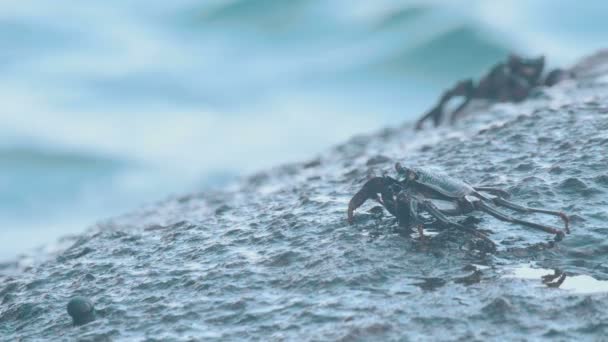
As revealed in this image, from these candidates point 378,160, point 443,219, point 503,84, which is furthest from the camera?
point 503,84

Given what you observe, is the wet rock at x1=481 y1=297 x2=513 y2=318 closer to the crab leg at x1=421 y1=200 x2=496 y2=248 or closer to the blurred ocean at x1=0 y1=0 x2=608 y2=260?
the crab leg at x1=421 y1=200 x2=496 y2=248

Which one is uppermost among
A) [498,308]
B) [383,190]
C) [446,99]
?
[446,99]

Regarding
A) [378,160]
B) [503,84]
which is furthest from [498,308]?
[503,84]

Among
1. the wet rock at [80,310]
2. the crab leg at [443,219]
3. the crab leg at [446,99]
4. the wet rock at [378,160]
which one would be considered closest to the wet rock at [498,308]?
the crab leg at [443,219]

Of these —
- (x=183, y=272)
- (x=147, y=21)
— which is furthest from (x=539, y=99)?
(x=147, y=21)

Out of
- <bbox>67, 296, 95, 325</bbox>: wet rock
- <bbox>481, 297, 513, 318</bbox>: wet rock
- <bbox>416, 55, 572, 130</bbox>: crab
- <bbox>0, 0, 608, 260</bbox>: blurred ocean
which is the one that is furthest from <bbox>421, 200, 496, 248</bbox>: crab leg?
<bbox>0, 0, 608, 260</bbox>: blurred ocean

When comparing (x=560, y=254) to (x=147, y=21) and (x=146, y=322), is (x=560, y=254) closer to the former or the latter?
(x=146, y=322)

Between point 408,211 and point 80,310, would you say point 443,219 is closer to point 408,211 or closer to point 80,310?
point 408,211
